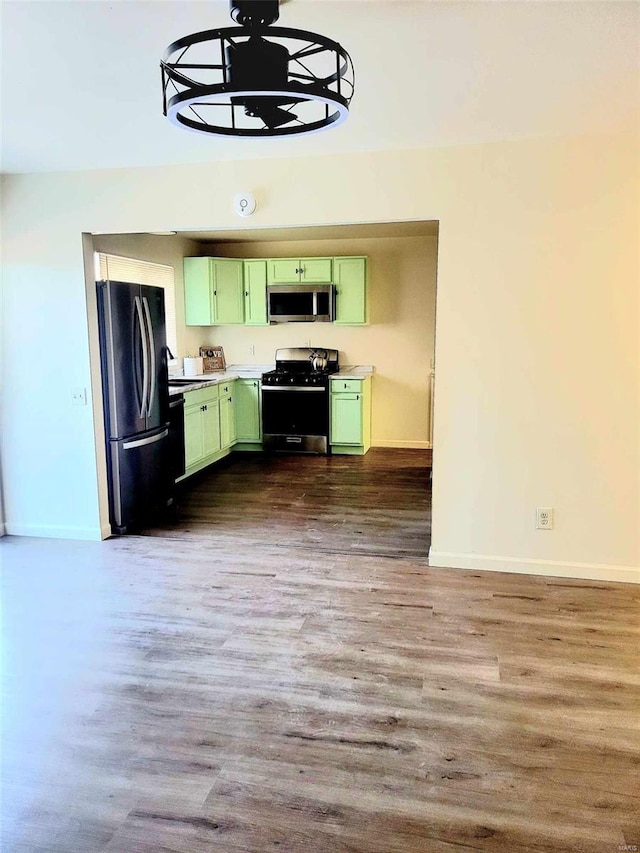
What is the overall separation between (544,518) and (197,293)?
465 centimetres

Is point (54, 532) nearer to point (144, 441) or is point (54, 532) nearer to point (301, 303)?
point (144, 441)

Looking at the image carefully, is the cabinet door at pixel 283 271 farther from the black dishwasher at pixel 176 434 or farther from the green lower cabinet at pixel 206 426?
the black dishwasher at pixel 176 434

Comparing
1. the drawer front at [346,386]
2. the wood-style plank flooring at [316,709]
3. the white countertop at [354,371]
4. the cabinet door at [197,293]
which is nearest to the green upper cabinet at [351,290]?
the white countertop at [354,371]

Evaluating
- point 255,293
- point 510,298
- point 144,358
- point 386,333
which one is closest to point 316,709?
point 510,298

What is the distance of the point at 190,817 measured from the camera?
1.79 metres

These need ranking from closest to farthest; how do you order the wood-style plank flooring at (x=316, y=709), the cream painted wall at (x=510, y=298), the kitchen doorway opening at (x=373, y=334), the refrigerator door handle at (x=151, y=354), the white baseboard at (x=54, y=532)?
1. the wood-style plank flooring at (x=316, y=709)
2. the cream painted wall at (x=510, y=298)
3. the white baseboard at (x=54, y=532)
4. the refrigerator door handle at (x=151, y=354)
5. the kitchen doorway opening at (x=373, y=334)

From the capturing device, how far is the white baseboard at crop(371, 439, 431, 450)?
7020mm

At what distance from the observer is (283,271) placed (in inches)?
267

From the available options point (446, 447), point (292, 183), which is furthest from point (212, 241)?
point (446, 447)

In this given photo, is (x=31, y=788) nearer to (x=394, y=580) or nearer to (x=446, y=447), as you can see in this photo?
(x=394, y=580)

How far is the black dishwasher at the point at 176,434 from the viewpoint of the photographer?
5.00m

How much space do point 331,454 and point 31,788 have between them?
Result: 16.3 feet

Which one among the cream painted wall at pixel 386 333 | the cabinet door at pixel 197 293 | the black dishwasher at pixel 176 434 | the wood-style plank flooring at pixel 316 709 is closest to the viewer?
the wood-style plank flooring at pixel 316 709

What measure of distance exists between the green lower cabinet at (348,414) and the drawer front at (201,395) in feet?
4.23
